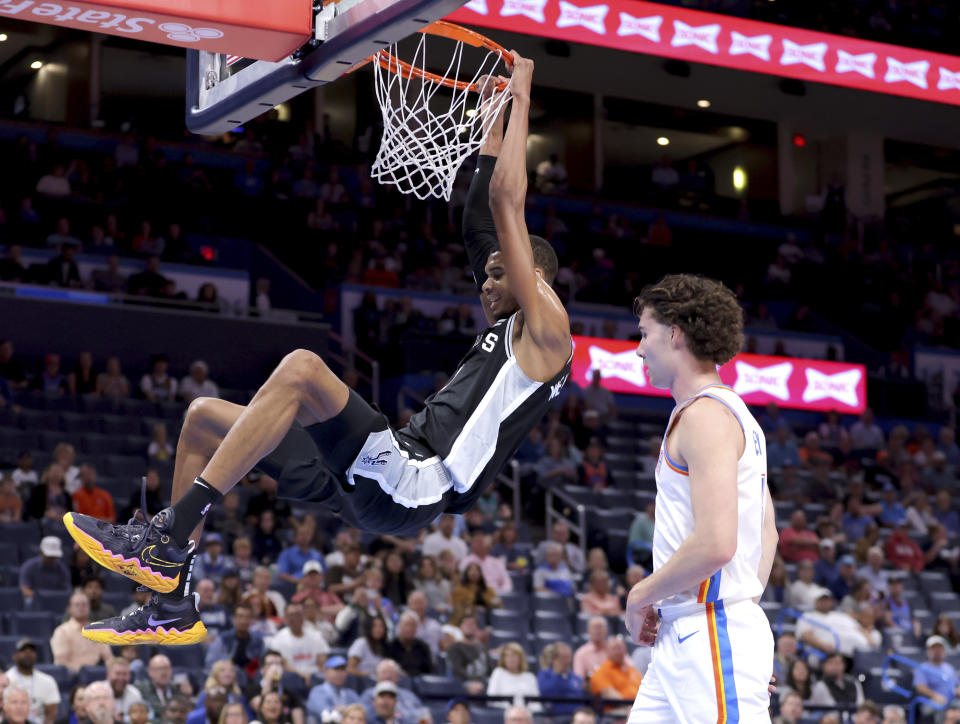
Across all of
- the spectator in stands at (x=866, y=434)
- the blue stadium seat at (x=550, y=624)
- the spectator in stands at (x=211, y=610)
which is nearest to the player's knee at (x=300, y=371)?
the spectator in stands at (x=211, y=610)

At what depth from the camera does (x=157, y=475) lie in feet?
45.2

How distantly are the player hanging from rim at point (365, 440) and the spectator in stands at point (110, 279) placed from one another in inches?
497

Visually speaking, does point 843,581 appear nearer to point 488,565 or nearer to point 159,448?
point 488,565

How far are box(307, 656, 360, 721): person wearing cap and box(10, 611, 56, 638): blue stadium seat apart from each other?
7.67 feet

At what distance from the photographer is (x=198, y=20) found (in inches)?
214

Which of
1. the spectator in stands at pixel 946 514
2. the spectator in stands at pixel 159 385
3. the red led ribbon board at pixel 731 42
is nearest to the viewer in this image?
the red led ribbon board at pixel 731 42

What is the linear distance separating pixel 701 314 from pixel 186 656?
8.43 m

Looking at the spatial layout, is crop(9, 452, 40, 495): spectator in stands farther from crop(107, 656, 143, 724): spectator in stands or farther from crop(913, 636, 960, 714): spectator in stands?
crop(913, 636, 960, 714): spectator in stands

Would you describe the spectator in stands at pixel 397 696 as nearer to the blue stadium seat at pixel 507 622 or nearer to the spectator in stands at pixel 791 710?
the blue stadium seat at pixel 507 622

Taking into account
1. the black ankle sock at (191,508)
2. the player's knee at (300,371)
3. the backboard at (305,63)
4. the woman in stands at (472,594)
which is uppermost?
the backboard at (305,63)

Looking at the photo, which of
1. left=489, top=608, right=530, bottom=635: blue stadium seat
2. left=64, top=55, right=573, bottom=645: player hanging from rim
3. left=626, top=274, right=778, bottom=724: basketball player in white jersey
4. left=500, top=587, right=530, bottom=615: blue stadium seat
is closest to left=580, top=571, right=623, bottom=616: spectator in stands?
left=500, top=587, right=530, bottom=615: blue stadium seat

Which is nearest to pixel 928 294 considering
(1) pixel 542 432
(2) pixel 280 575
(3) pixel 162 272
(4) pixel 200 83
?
(1) pixel 542 432

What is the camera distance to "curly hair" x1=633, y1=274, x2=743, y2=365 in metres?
4.55

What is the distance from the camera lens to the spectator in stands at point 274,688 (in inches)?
412
